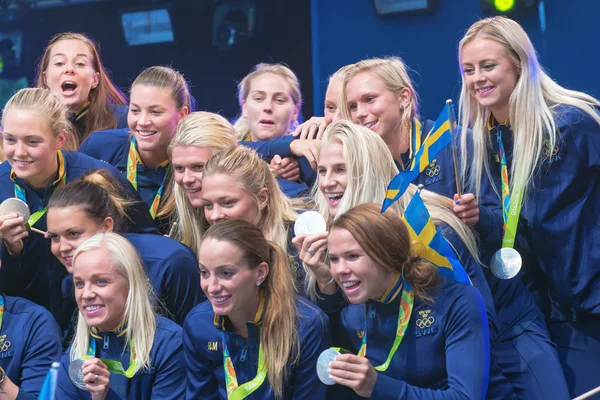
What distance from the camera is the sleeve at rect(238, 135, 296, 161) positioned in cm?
440

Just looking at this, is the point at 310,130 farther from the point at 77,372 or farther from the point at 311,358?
the point at 77,372

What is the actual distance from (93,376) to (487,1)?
324 centimetres

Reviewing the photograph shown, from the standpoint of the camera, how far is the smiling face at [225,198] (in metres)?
3.78

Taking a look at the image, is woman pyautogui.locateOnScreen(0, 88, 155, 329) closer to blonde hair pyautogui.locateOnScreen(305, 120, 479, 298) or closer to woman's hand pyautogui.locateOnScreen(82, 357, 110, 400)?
woman's hand pyautogui.locateOnScreen(82, 357, 110, 400)

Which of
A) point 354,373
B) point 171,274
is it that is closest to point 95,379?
point 171,274

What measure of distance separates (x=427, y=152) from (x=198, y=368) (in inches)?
43.4

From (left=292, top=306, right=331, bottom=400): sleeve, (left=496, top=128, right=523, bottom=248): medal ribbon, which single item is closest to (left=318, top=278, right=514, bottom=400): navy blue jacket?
(left=292, top=306, right=331, bottom=400): sleeve

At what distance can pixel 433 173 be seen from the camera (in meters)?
3.94

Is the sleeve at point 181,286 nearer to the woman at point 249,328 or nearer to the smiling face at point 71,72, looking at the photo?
the woman at point 249,328

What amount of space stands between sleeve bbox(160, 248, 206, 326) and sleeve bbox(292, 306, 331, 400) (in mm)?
621

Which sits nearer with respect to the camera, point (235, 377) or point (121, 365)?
point (235, 377)

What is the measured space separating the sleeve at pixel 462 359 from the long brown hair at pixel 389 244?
117 millimetres

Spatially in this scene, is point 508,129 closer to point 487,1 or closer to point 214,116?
point 214,116

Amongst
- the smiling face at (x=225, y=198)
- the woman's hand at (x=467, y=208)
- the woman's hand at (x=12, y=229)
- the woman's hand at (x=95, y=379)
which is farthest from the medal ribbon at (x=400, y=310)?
the woman's hand at (x=12, y=229)
